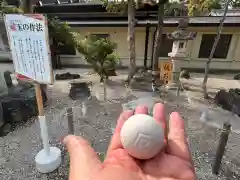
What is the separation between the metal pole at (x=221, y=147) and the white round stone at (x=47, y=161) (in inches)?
151

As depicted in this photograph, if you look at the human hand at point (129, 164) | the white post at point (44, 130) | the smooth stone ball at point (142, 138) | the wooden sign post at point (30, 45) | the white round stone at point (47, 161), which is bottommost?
the white round stone at point (47, 161)

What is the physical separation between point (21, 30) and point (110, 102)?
235 inches

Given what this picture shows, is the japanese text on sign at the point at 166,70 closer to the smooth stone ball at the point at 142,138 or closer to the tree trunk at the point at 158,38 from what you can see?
the tree trunk at the point at 158,38

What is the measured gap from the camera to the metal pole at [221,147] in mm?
4473

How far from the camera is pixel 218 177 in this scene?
4.67m

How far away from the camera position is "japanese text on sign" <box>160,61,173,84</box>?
9.63m

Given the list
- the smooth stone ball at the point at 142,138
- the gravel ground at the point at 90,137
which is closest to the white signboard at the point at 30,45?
the smooth stone ball at the point at 142,138

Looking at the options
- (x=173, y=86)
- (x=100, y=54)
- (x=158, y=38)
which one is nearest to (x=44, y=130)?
(x=100, y=54)

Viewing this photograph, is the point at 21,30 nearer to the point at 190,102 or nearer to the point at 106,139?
the point at 106,139

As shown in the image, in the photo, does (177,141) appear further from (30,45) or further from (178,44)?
(178,44)

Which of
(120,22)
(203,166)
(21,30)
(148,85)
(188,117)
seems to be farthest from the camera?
(120,22)

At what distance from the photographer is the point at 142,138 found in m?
2.19

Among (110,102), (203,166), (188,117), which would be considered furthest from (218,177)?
(110,102)

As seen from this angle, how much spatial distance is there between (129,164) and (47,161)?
3176 millimetres
